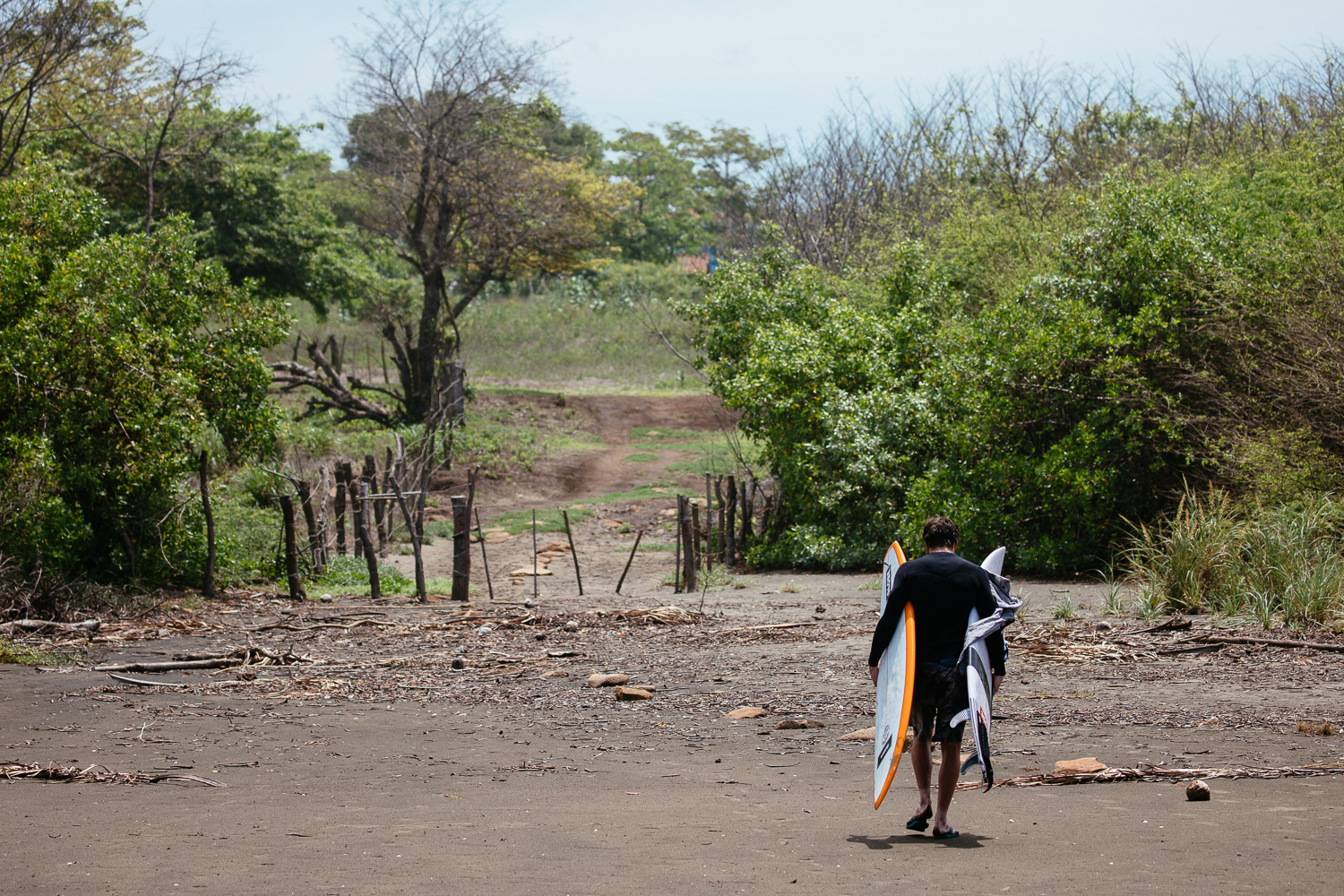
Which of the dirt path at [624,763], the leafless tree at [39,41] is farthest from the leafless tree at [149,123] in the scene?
the dirt path at [624,763]

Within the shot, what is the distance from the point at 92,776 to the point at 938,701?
178 inches

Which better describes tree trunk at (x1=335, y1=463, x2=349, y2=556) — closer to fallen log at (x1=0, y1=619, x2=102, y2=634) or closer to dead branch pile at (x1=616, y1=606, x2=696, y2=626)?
fallen log at (x1=0, y1=619, x2=102, y2=634)

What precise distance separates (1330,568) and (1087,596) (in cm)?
312

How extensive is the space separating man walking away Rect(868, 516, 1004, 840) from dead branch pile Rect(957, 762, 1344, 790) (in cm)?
105

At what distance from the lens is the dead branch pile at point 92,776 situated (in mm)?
6047

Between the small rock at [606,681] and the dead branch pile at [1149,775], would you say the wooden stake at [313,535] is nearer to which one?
the small rock at [606,681]

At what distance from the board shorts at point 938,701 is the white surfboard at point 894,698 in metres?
0.07

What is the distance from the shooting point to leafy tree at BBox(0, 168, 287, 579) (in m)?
12.0

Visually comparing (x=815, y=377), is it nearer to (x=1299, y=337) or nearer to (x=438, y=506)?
(x=1299, y=337)

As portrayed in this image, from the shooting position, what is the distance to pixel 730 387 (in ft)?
63.7

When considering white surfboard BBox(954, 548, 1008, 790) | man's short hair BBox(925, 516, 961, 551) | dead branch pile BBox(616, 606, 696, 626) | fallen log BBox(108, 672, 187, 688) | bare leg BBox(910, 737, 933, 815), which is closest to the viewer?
white surfboard BBox(954, 548, 1008, 790)

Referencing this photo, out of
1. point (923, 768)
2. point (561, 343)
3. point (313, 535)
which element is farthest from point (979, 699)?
point (561, 343)

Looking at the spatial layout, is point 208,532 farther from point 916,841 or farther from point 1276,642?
point 1276,642

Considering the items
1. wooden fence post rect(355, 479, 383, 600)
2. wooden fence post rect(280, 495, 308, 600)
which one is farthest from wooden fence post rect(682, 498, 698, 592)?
wooden fence post rect(280, 495, 308, 600)
